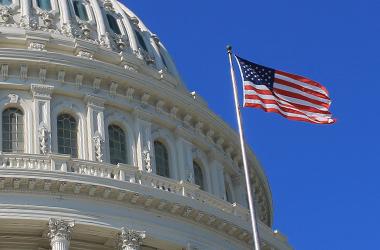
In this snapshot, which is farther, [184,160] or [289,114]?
[184,160]

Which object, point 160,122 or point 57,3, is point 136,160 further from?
point 57,3

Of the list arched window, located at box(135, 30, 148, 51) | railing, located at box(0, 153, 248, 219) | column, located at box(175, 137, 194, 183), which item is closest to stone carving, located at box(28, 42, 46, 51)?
column, located at box(175, 137, 194, 183)

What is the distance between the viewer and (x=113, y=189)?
142ft

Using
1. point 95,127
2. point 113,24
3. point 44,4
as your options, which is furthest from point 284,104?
point 113,24

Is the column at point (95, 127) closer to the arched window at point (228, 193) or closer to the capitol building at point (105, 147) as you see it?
the capitol building at point (105, 147)

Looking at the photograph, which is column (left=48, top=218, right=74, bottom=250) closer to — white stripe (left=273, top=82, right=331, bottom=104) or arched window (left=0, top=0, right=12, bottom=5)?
white stripe (left=273, top=82, right=331, bottom=104)

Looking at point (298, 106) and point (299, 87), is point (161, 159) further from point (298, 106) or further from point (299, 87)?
point (298, 106)

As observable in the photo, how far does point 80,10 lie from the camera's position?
5591cm

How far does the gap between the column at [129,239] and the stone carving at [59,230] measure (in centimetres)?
202

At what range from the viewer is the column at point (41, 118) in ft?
152

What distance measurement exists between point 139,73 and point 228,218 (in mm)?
8833

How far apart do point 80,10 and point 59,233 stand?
1711cm

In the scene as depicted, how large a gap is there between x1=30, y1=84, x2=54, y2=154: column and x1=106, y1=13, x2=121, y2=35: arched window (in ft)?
29.3

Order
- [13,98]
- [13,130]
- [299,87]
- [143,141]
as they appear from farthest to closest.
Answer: [143,141] < [13,98] < [13,130] < [299,87]
